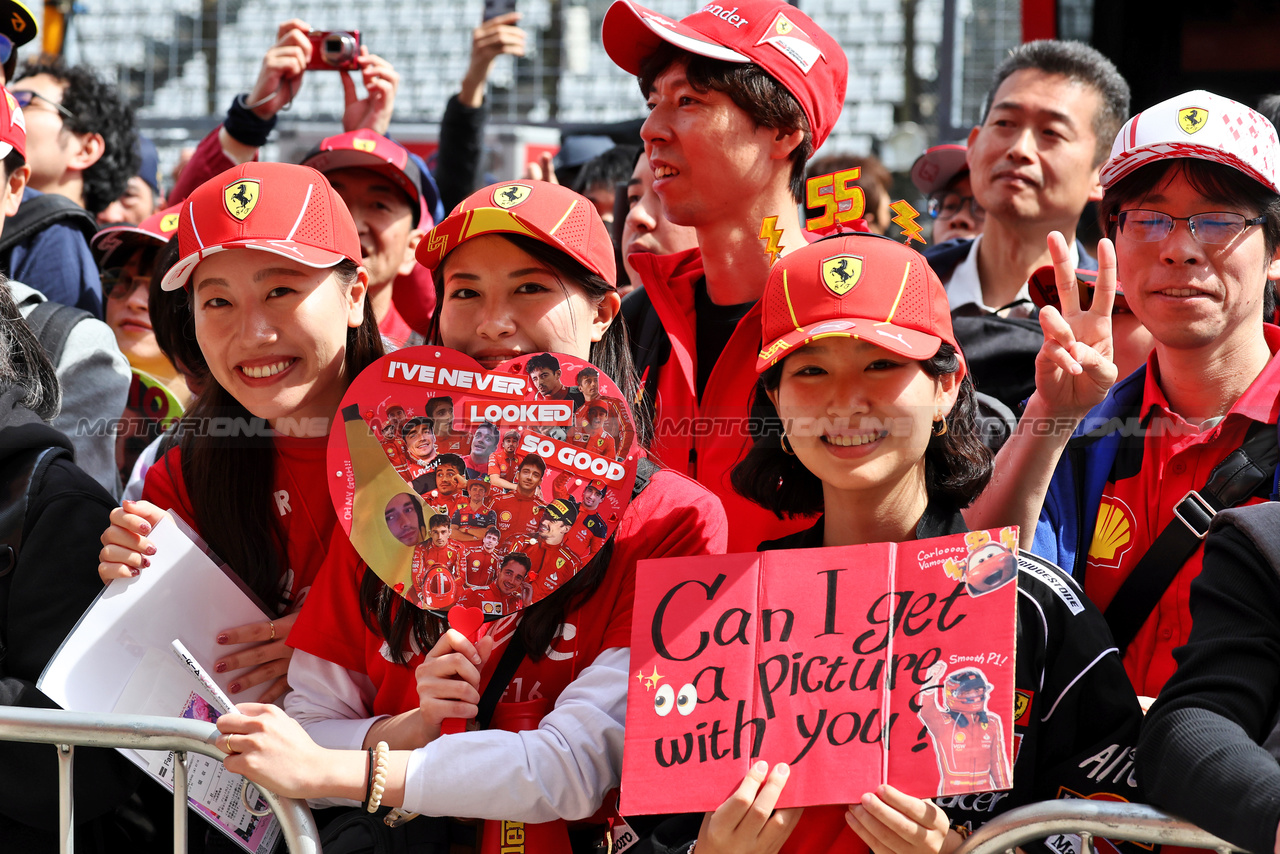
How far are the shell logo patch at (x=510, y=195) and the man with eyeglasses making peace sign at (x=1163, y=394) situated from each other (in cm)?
102

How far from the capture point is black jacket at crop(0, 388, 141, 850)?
2.35 metres

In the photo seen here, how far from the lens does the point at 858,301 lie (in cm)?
214

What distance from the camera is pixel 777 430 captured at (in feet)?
7.93

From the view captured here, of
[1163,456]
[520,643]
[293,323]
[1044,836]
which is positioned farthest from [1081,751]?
[293,323]

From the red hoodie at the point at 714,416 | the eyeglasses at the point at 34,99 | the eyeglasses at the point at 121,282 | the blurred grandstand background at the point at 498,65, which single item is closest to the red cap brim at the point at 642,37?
the red hoodie at the point at 714,416

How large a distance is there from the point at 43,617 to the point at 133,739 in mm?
411

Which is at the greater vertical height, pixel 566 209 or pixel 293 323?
pixel 566 209

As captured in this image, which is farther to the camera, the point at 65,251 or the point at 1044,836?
the point at 65,251

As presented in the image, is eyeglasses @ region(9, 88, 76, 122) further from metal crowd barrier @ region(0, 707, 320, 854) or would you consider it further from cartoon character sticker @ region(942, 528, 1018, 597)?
cartoon character sticker @ region(942, 528, 1018, 597)

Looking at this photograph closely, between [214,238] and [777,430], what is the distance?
1.19 meters

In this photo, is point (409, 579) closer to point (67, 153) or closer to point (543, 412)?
point (543, 412)

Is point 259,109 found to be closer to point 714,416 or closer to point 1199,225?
point 714,416

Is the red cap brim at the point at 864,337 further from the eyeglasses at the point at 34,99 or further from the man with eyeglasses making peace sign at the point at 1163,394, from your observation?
the eyeglasses at the point at 34,99

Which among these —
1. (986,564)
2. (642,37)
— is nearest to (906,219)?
(986,564)
